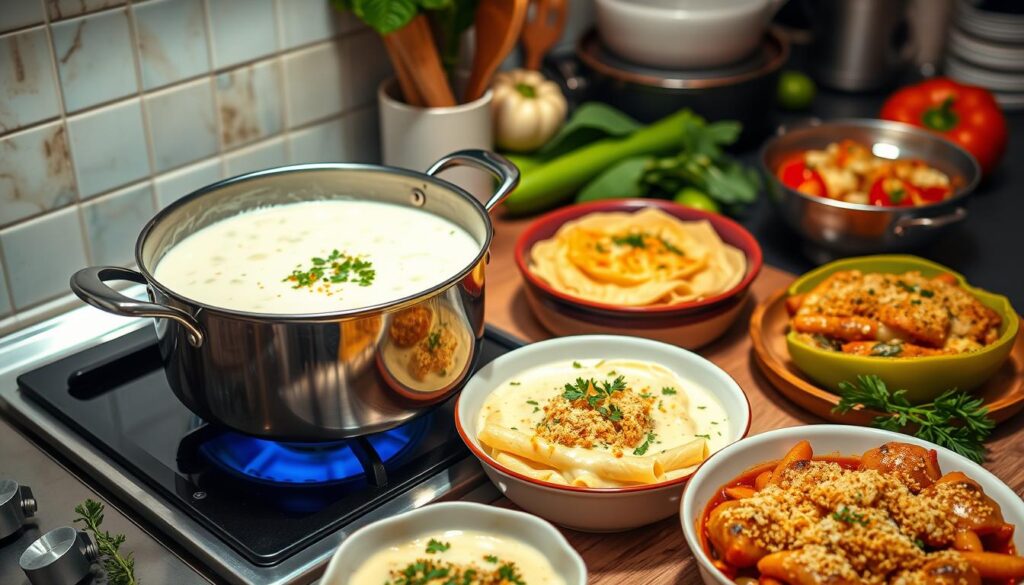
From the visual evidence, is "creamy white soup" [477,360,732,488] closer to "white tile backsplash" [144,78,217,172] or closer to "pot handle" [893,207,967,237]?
"pot handle" [893,207,967,237]

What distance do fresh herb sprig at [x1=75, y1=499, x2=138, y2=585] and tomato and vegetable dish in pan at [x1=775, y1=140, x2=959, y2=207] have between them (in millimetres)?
1144

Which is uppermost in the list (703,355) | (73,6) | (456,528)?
(73,6)

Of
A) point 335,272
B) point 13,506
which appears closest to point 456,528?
point 335,272

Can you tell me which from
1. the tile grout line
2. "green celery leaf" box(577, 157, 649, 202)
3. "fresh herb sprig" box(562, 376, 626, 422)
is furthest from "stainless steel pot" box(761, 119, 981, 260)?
the tile grout line

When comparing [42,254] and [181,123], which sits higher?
[181,123]

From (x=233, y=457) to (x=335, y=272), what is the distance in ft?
0.80

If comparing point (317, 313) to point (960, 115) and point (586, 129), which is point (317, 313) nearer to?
point (586, 129)

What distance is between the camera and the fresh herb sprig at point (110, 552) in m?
1.06

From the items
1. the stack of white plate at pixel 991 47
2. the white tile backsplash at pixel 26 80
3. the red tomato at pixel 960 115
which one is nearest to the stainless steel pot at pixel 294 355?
the white tile backsplash at pixel 26 80

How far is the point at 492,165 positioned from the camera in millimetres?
1354

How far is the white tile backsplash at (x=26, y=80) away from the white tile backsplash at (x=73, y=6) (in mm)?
30

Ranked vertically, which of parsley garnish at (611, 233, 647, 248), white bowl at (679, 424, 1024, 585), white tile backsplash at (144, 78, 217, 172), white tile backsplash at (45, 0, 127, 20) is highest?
white tile backsplash at (45, 0, 127, 20)

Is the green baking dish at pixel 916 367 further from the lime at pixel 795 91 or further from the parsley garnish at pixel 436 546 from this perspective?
the lime at pixel 795 91

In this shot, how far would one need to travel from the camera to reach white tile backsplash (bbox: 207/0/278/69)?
1547mm
